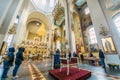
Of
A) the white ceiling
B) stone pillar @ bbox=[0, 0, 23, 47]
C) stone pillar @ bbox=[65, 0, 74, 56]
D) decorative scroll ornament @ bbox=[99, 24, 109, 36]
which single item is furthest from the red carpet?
the white ceiling

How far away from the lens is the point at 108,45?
5.32 m

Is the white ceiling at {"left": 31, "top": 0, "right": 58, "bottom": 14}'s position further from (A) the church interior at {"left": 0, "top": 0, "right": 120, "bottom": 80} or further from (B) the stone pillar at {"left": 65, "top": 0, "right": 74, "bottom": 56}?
(B) the stone pillar at {"left": 65, "top": 0, "right": 74, "bottom": 56}

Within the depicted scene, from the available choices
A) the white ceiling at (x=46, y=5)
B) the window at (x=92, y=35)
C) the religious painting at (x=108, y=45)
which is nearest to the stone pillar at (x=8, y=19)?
the religious painting at (x=108, y=45)

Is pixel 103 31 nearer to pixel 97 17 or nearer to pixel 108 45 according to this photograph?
pixel 108 45

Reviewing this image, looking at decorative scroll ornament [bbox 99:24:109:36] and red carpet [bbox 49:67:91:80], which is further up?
decorative scroll ornament [bbox 99:24:109:36]

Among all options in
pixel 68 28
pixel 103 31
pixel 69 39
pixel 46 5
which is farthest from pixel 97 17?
pixel 46 5

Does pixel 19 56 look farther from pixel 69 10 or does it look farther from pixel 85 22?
pixel 85 22

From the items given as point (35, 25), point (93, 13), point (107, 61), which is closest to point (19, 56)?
point (107, 61)

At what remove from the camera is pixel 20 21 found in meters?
11.9

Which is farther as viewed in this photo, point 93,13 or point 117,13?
point 117,13

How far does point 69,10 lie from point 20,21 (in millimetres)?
8281

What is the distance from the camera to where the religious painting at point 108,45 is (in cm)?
508

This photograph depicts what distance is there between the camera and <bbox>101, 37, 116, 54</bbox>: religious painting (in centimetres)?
508

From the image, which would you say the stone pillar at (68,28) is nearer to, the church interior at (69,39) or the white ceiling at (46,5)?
the church interior at (69,39)
